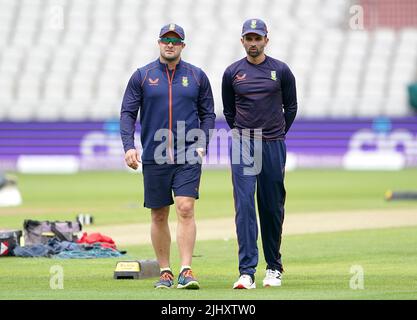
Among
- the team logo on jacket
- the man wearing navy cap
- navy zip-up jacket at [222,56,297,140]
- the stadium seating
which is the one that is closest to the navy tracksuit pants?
navy zip-up jacket at [222,56,297,140]

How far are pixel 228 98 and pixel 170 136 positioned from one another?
29.5 inches

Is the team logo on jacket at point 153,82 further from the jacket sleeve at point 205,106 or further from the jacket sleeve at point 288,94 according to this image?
the jacket sleeve at point 288,94

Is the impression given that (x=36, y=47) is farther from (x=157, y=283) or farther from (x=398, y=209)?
(x=157, y=283)

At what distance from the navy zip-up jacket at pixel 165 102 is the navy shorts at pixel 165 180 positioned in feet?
0.30

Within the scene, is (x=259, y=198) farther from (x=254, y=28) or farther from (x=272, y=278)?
(x=254, y=28)

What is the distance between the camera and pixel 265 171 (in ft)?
43.4

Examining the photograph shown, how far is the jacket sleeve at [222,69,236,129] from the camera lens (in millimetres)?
13266

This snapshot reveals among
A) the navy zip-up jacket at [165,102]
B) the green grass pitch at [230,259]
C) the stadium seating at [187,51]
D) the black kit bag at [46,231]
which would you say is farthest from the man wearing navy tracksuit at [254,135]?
the stadium seating at [187,51]

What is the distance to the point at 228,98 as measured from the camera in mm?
13375

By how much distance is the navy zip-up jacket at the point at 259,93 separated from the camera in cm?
1316

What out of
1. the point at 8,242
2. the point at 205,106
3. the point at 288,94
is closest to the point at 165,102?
the point at 205,106

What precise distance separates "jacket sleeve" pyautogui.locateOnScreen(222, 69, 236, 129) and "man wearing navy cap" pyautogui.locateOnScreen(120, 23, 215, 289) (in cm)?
24

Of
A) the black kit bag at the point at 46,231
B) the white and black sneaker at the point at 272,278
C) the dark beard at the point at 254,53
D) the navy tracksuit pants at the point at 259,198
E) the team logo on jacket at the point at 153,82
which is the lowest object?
the white and black sneaker at the point at 272,278

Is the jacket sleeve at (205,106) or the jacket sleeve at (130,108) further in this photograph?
the jacket sleeve at (205,106)
